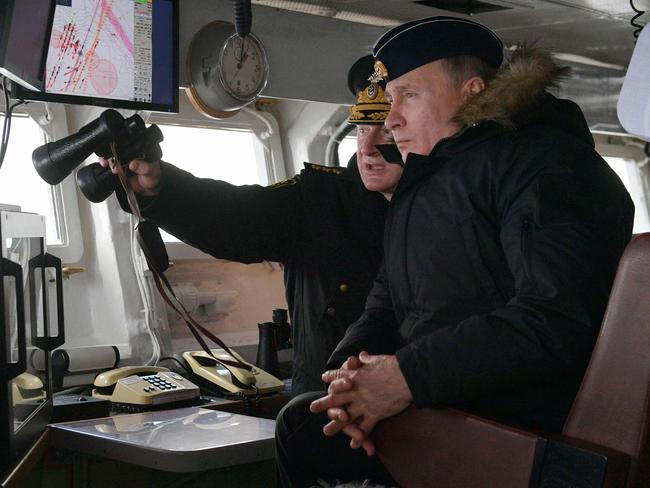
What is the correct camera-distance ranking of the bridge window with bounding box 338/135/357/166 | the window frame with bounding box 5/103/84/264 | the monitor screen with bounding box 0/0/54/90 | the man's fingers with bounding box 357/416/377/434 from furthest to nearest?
the bridge window with bounding box 338/135/357/166, the window frame with bounding box 5/103/84/264, the monitor screen with bounding box 0/0/54/90, the man's fingers with bounding box 357/416/377/434

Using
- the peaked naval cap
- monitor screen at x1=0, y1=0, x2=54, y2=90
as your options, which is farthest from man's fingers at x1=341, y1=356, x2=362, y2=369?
monitor screen at x1=0, y1=0, x2=54, y2=90

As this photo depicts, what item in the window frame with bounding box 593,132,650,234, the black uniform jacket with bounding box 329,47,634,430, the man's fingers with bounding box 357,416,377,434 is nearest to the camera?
the black uniform jacket with bounding box 329,47,634,430

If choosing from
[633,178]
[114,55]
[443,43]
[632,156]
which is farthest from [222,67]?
[633,178]

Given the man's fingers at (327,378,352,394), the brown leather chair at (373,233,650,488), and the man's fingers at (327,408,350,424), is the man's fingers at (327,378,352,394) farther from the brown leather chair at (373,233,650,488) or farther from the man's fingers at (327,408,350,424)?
the brown leather chair at (373,233,650,488)

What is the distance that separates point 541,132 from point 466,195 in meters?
0.17

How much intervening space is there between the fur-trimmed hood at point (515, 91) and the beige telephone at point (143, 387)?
1.24 metres

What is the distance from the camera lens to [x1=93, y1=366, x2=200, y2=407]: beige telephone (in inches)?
95.3

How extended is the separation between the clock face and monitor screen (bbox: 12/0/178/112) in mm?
152

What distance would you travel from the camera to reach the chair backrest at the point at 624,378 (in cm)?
116

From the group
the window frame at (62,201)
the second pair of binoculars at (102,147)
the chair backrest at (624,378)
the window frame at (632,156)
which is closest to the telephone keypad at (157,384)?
the second pair of binoculars at (102,147)

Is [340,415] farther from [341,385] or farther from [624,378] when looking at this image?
[624,378]

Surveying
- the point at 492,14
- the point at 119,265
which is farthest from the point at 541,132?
the point at 119,265

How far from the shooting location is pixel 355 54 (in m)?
2.85

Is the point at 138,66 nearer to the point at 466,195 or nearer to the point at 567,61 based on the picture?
the point at 466,195
